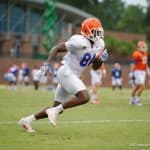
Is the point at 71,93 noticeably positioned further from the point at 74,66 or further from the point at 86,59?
the point at 86,59

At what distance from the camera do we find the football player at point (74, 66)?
10742 mm

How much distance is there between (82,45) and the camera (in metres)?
10.8

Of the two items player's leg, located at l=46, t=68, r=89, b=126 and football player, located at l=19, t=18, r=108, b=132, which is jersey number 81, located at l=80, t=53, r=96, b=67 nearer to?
football player, located at l=19, t=18, r=108, b=132

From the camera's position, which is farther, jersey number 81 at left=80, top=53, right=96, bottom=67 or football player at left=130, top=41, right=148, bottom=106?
football player at left=130, top=41, right=148, bottom=106

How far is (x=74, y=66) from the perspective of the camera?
36.1 ft

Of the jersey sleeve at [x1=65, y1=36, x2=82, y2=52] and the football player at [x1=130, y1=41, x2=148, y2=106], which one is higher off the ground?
the jersey sleeve at [x1=65, y1=36, x2=82, y2=52]

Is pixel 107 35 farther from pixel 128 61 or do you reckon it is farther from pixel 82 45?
pixel 82 45

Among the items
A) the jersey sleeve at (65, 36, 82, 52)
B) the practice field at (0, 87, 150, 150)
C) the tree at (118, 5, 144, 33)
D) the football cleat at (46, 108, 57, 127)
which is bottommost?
the practice field at (0, 87, 150, 150)

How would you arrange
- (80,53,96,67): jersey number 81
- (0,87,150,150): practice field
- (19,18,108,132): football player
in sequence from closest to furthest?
(0,87,150,150): practice field
(19,18,108,132): football player
(80,53,96,67): jersey number 81

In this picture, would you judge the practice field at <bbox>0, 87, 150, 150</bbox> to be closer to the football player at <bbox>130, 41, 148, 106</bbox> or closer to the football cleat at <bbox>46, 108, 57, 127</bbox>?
the football cleat at <bbox>46, 108, 57, 127</bbox>

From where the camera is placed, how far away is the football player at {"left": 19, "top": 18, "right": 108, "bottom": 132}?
35.2 feet

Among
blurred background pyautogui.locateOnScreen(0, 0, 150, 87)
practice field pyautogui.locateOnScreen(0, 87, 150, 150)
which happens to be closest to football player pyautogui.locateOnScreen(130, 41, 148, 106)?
practice field pyautogui.locateOnScreen(0, 87, 150, 150)

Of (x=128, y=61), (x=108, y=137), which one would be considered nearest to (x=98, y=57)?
(x=108, y=137)

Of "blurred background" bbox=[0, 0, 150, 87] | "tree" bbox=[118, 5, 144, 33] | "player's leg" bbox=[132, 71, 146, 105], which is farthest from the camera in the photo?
"tree" bbox=[118, 5, 144, 33]
